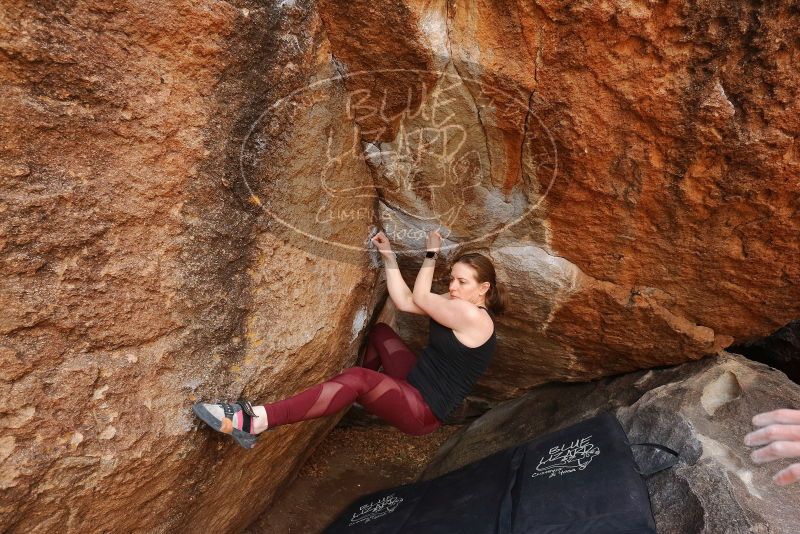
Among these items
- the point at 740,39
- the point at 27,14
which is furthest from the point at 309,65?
the point at 740,39

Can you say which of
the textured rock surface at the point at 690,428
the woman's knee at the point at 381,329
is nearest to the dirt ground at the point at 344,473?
the textured rock surface at the point at 690,428

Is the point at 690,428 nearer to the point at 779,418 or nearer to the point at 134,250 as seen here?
the point at 779,418

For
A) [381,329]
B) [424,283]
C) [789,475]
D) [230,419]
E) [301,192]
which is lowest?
[789,475]

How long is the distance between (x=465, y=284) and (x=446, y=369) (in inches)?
15.8

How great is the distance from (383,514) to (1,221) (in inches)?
88.4

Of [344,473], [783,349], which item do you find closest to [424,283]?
[344,473]

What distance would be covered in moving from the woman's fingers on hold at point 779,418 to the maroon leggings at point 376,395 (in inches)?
52.8

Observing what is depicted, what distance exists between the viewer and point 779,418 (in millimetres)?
1808

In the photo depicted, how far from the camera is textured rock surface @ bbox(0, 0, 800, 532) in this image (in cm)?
176

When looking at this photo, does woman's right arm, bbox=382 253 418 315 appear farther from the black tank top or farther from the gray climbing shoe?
the gray climbing shoe

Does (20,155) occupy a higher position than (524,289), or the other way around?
(20,155)

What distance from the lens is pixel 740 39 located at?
6.84 ft

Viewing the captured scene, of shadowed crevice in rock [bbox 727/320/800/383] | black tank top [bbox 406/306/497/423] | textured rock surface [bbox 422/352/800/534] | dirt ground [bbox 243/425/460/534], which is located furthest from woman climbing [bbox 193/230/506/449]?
shadowed crevice in rock [bbox 727/320/800/383]

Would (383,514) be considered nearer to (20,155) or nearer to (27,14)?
(20,155)
